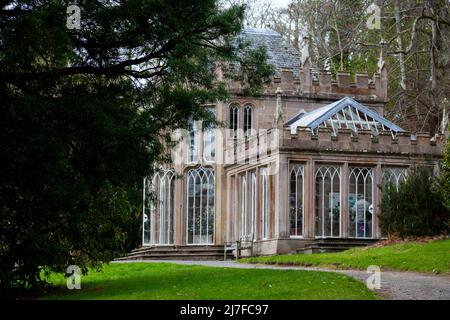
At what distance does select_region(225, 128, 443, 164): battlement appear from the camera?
3125 centimetres

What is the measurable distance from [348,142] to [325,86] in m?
6.44

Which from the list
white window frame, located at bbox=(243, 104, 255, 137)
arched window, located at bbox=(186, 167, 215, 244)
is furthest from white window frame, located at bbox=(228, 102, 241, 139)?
arched window, located at bbox=(186, 167, 215, 244)

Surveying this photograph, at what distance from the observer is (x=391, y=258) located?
76.7 feet

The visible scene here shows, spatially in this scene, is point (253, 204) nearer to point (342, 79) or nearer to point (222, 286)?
point (342, 79)

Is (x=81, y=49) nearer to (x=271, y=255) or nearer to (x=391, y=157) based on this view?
(x=271, y=255)

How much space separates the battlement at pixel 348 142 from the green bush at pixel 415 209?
3301 mm

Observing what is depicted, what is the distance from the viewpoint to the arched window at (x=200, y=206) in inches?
1463

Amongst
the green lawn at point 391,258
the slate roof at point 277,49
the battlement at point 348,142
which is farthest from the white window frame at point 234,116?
the green lawn at point 391,258

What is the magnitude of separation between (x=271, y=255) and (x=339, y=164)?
13.0 feet

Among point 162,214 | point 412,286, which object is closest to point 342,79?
point 162,214

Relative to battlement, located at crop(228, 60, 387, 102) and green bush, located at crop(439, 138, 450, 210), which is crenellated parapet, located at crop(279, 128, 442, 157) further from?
green bush, located at crop(439, 138, 450, 210)

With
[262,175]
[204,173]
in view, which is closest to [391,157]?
[262,175]

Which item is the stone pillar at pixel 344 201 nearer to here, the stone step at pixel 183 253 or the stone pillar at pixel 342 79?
the stone step at pixel 183 253

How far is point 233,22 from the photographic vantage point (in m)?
19.1
